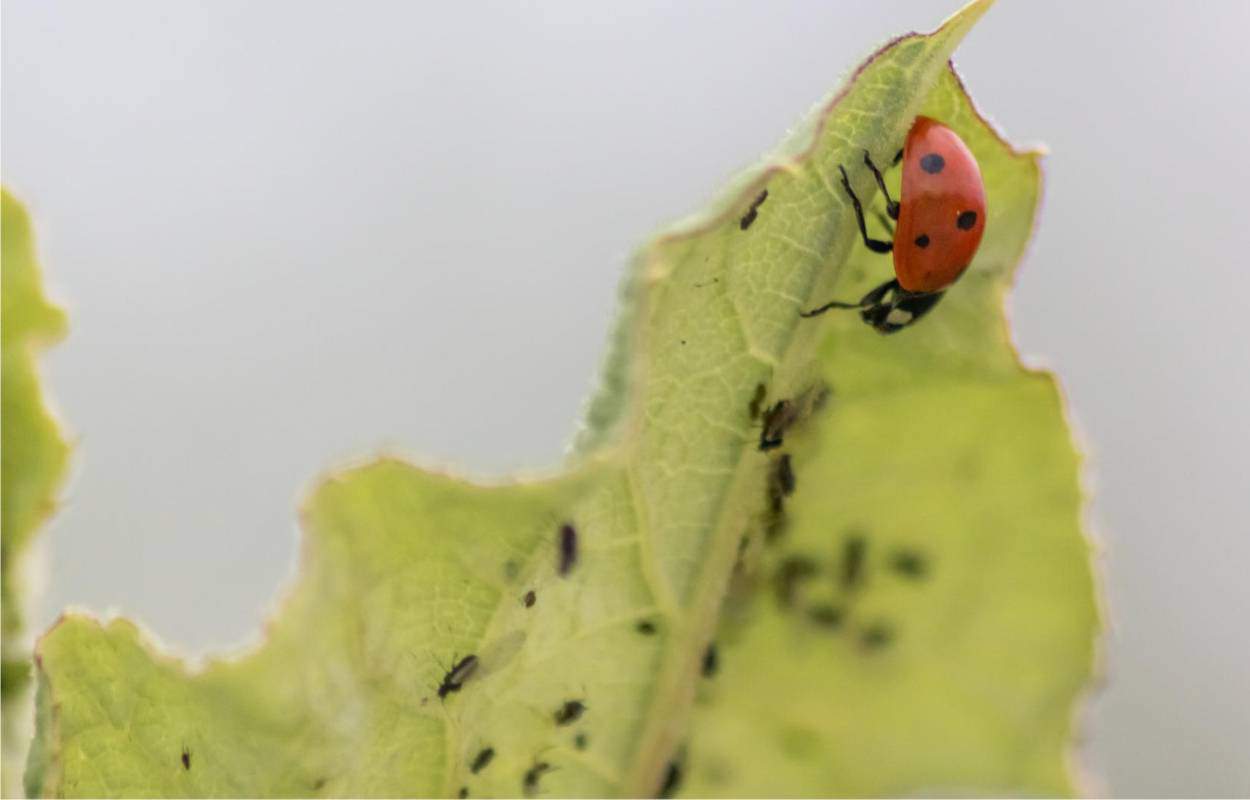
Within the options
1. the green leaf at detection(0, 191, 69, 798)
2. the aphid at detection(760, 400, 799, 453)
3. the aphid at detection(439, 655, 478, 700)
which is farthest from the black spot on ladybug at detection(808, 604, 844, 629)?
the green leaf at detection(0, 191, 69, 798)

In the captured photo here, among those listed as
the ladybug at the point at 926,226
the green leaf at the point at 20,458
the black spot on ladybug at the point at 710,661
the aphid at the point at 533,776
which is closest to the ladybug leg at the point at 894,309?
the ladybug at the point at 926,226

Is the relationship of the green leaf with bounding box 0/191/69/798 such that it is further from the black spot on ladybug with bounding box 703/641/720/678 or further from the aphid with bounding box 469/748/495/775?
the black spot on ladybug with bounding box 703/641/720/678

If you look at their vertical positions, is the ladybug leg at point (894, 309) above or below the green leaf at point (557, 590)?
above

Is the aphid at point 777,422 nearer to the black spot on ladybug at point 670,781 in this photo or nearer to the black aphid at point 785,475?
the black aphid at point 785,475

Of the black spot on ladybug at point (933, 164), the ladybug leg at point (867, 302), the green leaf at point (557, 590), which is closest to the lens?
the green leaf at point (557, 590)

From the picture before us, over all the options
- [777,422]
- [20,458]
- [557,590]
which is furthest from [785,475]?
[20,458]

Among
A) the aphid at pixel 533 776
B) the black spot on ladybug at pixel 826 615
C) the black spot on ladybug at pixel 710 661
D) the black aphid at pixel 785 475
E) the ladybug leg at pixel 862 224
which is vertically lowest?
the aphid at pixel 533 776
